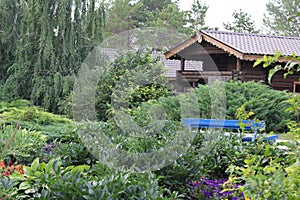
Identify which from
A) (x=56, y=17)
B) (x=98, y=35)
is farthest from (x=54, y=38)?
(x=98, y=35)

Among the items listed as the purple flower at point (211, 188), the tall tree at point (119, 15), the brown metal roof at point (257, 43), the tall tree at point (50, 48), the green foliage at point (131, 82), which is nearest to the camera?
the purple flower at point (211, 188)

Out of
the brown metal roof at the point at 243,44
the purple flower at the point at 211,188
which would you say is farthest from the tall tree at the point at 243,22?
the purple flower at the point at 211,188

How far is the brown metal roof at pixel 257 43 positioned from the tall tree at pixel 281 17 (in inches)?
709

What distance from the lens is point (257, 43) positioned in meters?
13.7

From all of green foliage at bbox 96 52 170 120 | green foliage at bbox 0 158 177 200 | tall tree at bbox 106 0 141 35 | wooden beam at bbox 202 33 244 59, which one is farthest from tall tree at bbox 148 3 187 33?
green foliage at bbox 0 158 177 200

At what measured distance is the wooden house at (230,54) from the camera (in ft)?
42.2

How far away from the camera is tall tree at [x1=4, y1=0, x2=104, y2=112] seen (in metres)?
12.0

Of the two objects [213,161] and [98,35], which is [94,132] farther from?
[98,35]

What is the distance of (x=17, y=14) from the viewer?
13.3 m

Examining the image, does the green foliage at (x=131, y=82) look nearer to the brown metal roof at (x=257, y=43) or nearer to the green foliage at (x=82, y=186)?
the brown metal roof at (x=257, y=43)

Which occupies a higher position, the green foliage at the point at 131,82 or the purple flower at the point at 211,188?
the green foliage at the point at 131,82

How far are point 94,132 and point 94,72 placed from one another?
688cm

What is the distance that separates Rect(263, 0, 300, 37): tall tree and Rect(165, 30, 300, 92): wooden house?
59.1 feet

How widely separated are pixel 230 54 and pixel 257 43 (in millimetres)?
1365
